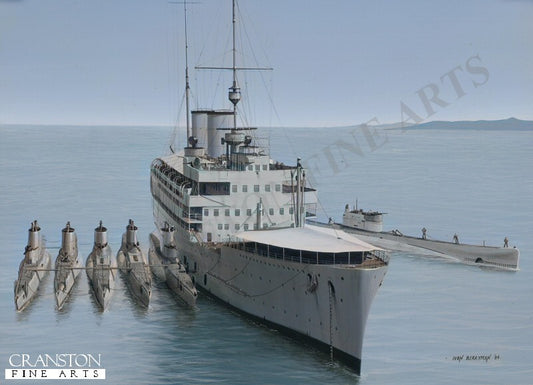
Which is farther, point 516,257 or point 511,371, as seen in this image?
point 516,257

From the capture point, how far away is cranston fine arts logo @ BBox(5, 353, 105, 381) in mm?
37406

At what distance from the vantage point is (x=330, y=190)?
129 m

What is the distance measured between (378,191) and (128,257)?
74.7 meters

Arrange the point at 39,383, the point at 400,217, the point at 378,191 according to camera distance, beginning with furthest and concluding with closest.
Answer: the point at 378,191 → the point at 400,217 → the point at 39,383

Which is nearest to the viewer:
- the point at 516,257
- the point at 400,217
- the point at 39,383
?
the point at 39,383

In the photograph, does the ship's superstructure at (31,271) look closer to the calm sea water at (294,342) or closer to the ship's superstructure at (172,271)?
the calm sea water at (294,342)

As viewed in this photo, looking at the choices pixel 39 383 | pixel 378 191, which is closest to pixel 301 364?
pixel 39 383

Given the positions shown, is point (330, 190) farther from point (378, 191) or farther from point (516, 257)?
point (516, 257)

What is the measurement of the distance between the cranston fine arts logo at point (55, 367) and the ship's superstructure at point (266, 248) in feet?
36.5

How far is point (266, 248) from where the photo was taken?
44.1m

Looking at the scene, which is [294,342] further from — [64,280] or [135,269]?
[64,280]

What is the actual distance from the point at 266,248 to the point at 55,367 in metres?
14.1

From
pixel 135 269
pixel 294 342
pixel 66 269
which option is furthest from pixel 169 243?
pixel 294 342
